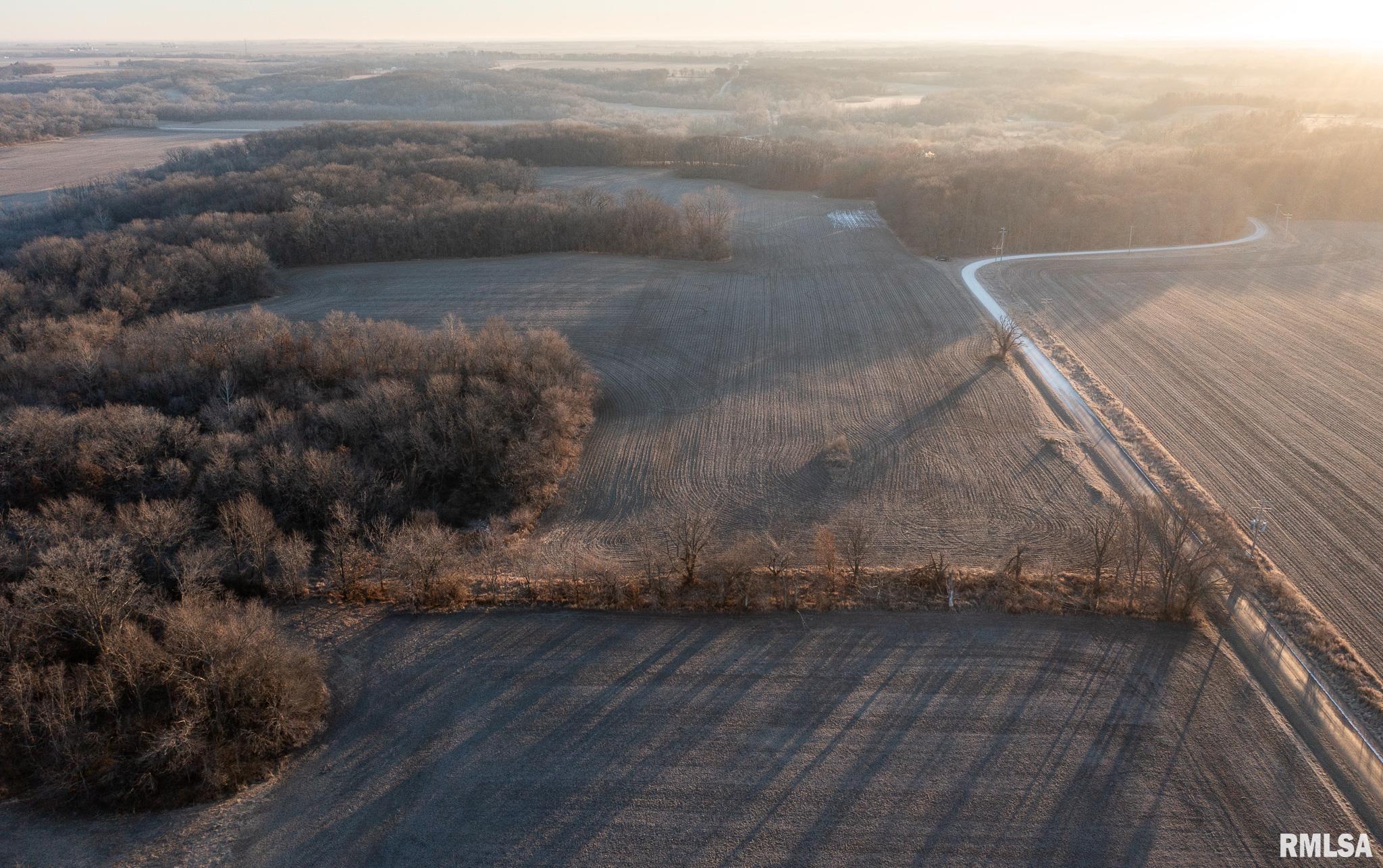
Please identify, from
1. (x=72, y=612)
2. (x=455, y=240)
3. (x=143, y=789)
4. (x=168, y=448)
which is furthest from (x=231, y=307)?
(x=143, y=789)

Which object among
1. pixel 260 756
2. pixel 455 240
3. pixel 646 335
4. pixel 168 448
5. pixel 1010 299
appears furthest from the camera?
pixel 455 240

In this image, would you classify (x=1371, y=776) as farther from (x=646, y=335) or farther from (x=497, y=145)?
(x=497, y=145)

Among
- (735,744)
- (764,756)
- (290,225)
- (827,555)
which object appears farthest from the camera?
(290,225)

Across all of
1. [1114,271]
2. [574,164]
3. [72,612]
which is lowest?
[72,612]

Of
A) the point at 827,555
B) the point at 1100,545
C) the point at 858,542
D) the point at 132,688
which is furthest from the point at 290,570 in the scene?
the point at 1100,545

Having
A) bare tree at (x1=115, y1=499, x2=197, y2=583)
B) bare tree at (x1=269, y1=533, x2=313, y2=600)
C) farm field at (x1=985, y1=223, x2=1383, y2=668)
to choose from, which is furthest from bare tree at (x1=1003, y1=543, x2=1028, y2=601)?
bare tree at (x1=115, y1=499, x2=197, y2=583)

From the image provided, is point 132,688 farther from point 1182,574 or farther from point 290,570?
point 1182,574
